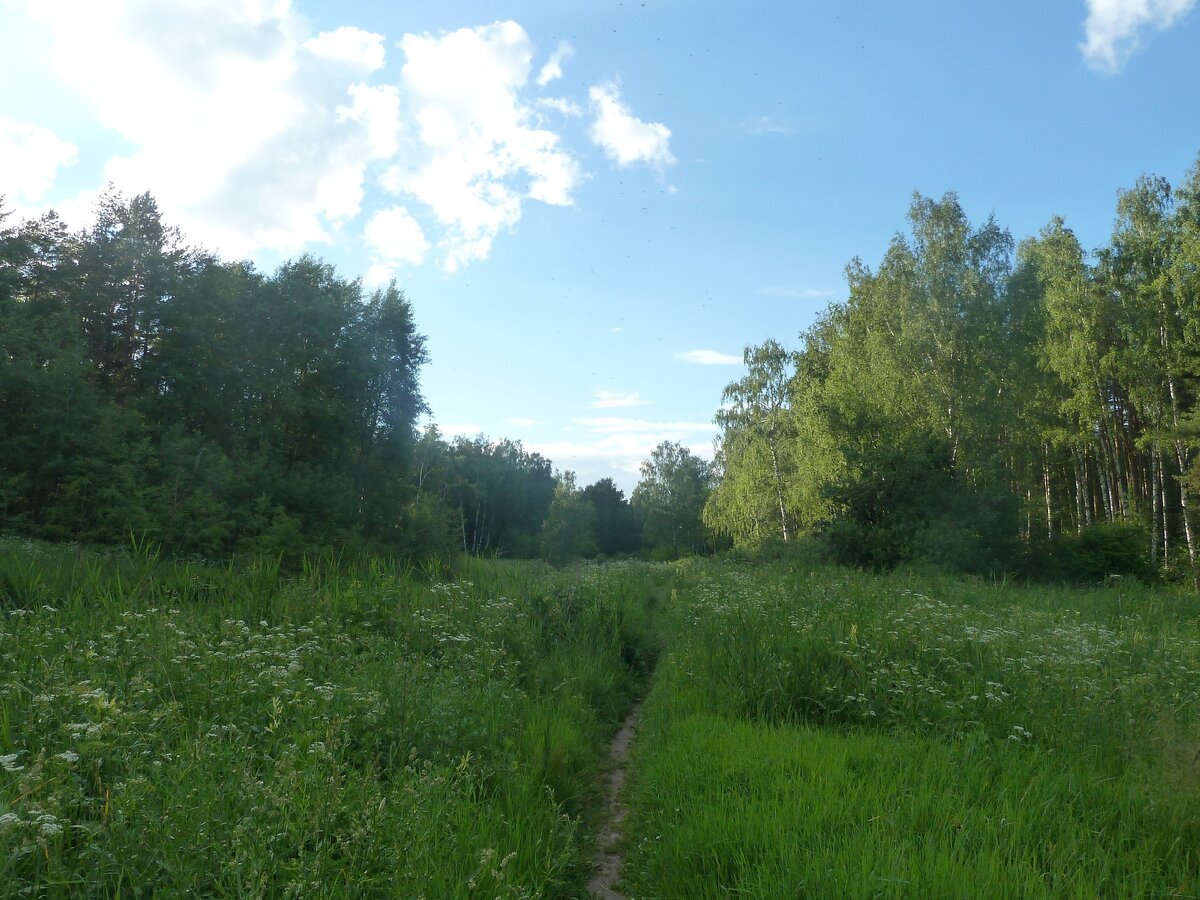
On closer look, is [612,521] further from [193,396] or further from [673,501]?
[193,396]

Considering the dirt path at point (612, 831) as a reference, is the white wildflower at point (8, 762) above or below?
above

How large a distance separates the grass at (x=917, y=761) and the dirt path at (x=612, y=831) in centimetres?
17

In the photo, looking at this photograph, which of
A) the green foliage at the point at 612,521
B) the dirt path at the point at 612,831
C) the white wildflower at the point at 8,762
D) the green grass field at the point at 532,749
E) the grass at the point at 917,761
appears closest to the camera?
the white wildflower at the point at 8,762

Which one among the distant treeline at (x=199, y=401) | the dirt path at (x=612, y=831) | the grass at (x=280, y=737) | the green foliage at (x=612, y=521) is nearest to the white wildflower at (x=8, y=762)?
the grass at (x=280, y=737)

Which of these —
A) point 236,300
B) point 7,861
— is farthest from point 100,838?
point 236,300

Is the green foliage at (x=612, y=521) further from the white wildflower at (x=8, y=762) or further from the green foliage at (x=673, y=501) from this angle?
the white wildflower at (x=8, y=762)

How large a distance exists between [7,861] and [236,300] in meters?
35.3

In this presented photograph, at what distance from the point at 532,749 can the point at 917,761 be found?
9.78 ft

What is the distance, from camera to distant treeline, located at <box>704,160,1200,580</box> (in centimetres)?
2572

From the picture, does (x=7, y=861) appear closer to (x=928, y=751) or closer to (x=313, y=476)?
(x=928, y=751)

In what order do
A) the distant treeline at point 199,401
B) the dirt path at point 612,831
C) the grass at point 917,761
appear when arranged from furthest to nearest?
Answer: the distant treeline at point 199,401 < the dirt path at point 612,831 < the grass at point 917,761

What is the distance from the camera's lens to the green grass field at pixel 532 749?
335 centimetres

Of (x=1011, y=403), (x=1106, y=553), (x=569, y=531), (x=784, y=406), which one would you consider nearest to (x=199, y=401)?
(x=784, y=406)

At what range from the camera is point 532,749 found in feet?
18.9
